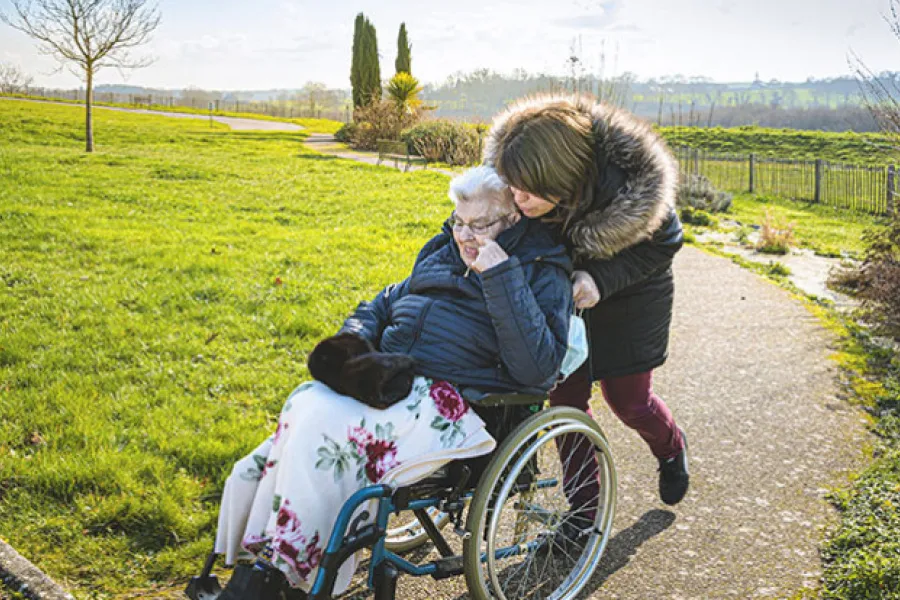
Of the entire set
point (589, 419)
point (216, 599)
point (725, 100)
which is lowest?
point (216, 599)

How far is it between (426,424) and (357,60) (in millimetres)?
36275

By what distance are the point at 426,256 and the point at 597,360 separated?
2.71ft

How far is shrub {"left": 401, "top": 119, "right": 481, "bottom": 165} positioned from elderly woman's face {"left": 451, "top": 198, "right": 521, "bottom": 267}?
1838cm

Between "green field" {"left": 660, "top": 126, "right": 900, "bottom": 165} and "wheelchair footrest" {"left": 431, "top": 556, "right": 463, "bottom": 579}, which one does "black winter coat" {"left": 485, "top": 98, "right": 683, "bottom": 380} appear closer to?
"wheelchair footrest" {"left": 431, "top": 556, "right": 463, "bottom": 579}

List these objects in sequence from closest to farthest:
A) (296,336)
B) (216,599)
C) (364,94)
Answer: (216,599) < (296,336) < (364,94)

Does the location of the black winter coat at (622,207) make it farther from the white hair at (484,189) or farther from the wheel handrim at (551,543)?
the wheel handrim at (551,543)

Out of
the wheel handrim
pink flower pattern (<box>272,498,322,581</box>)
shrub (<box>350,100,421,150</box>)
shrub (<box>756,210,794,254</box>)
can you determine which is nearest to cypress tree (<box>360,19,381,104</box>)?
shrub (<box>350,100,421,150</box>)

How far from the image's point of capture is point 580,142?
2.62 m

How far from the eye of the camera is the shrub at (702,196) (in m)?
15.9

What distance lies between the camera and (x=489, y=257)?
2.42m

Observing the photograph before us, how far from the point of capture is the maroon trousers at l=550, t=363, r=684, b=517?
3.11 meters

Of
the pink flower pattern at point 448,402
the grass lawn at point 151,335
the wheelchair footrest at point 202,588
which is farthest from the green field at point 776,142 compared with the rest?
the wheelchair footrest at point 202,588

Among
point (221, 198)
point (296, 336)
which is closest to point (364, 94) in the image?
point (221, 198)

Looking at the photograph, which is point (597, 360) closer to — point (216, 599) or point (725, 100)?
point (216, 599)
